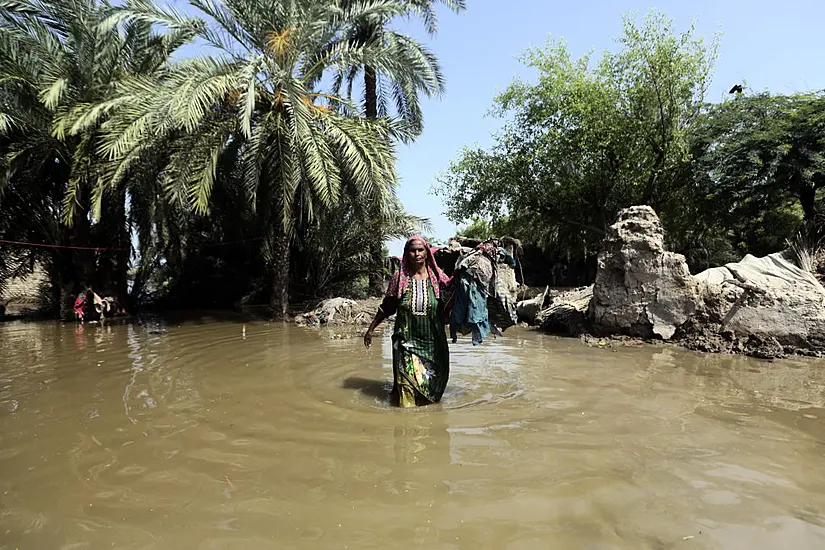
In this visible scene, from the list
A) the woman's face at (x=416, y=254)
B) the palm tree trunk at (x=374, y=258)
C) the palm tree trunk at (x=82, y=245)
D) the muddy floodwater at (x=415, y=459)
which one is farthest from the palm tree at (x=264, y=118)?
the woman's face at (x=416, y=254)

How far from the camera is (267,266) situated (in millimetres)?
14727

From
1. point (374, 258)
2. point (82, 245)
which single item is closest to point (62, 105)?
point (82, 245)

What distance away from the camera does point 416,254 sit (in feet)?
14.5

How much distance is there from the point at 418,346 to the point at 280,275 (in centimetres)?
857

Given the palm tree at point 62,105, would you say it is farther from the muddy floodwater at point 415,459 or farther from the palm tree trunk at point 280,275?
the muddy floodwater at point 415,459

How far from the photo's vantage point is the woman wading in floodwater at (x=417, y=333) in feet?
14.5

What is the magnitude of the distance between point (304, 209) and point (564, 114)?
35.0ft

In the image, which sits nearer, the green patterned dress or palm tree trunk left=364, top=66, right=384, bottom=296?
the green patterned dress

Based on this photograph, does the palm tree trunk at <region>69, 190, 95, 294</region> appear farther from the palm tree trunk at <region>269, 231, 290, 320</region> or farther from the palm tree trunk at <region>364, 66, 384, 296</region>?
the palm tree trunk at <region>364, 66, 384, 296</region>

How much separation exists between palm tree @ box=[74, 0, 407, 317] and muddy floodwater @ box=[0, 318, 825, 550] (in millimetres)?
5404

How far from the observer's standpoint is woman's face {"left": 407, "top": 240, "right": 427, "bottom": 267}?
14.5 ft

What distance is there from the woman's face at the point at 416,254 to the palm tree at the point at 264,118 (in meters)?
6.27

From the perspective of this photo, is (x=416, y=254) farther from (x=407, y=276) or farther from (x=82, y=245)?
(x=82, y=245)

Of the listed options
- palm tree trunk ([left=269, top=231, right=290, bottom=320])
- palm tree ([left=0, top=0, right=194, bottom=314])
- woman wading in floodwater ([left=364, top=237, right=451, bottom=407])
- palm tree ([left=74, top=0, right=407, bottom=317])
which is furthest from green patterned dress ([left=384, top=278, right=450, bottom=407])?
palm tree ([left=0, top=0, right=194, bottom=314])
